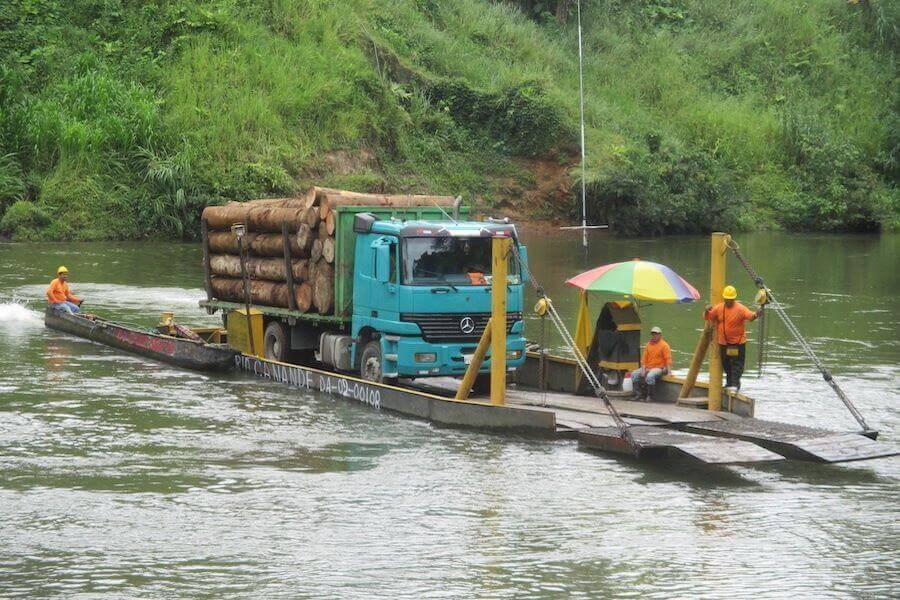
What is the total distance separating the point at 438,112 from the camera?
55969 millimetres

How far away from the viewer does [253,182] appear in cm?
4706

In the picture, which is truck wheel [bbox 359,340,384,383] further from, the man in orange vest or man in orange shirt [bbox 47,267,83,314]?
man in orange shirt [bbox 47,267,83,314]

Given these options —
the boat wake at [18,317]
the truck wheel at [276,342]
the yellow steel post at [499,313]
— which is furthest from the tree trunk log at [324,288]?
the boat wake at [18,317]

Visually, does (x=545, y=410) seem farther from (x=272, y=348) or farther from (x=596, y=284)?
(x=272, y=348)

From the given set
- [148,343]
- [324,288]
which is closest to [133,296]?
[148,343]

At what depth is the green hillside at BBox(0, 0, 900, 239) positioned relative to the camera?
1860 inches

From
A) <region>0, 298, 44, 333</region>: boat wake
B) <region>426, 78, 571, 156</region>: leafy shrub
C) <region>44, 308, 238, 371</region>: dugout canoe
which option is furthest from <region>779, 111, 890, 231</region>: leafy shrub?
<region>44, 308, 238, 371</region>: dugout canoe

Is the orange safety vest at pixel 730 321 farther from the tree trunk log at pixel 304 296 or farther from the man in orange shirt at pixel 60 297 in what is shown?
the man in orange shirt at pixel 60 297

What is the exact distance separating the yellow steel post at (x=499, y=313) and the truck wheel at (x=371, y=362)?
2.57 metres

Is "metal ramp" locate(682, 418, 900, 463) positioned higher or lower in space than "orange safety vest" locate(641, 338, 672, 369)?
lower

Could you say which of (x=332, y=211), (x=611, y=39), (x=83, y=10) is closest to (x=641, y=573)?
(x=332, y=211)

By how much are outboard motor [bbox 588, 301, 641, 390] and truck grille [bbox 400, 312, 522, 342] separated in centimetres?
128

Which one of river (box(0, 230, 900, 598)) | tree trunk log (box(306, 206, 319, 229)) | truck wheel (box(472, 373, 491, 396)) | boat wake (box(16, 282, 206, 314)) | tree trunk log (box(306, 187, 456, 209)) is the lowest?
river (box(0, 230, 900, 598))

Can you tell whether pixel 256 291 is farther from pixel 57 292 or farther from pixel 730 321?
pixel 730 321
